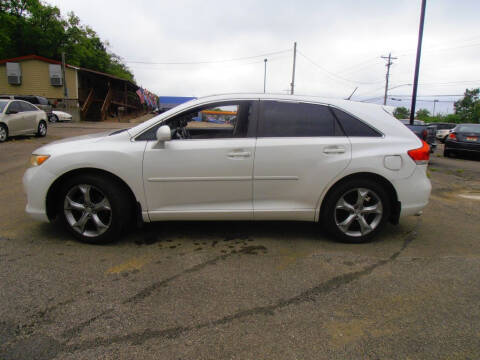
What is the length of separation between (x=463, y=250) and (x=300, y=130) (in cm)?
217

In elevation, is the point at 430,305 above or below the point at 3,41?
below

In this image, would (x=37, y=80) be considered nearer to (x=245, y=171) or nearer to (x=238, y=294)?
(x=245, y=171)

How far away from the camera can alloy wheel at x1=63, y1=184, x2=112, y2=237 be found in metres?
3.56

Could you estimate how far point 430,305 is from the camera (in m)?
2.59

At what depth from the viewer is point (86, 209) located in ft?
11.7

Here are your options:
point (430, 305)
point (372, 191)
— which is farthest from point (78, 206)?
point (430, 305)

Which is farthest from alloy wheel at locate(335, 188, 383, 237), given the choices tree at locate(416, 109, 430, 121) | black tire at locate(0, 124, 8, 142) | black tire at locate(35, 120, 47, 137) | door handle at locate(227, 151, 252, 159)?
tree at locate(416, 109, 430, 121)

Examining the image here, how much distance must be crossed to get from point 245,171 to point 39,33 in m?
49.9

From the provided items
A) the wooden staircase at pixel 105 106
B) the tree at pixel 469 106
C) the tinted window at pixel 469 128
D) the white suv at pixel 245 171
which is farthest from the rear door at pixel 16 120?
the tree at pixel 469 106

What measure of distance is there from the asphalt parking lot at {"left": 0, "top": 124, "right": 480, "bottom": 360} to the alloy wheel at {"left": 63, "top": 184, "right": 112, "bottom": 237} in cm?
21

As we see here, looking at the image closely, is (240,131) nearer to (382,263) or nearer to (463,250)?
(382,263)

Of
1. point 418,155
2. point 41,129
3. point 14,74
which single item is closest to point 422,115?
point 14,74

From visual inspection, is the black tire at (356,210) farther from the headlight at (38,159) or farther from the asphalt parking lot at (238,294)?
the headlight at (38,159)

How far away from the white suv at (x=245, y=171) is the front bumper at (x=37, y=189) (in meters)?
0.01
